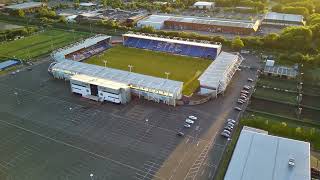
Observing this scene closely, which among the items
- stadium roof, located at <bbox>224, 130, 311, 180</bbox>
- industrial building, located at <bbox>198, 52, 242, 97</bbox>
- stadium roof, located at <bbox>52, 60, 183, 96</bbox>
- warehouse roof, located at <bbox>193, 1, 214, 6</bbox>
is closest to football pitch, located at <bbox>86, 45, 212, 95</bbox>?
industrial building, located at <bbox>198, 52, 242, 97</bbox>

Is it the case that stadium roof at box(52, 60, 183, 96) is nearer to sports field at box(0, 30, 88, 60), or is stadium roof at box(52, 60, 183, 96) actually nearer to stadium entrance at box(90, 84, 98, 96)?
stadium entrance at box(90, 84, 98, 96)

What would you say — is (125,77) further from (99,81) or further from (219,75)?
(219,75)

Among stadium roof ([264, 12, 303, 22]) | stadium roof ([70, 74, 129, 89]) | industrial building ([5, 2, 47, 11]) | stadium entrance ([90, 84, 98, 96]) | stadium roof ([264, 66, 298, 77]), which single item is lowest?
stadium entrance ([90, 84, 98, 96])

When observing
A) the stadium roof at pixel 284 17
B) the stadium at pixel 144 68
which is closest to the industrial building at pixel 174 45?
the stadium at pixel 144 68

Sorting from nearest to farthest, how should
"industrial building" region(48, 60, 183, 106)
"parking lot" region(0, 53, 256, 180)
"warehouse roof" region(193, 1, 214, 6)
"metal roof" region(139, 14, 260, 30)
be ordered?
1. "parking lot" region(0, 53, 256, 180)
2. "industrial building" region(48, 60, 183, 106)
3. "metal roof" region(139, 14, 260, 30)
4. "warehouse roof" region(193, 1, 214, 6)

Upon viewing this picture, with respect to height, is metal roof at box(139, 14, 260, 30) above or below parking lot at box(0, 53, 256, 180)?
above

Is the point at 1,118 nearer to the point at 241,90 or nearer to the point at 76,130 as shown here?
the point at 76,130

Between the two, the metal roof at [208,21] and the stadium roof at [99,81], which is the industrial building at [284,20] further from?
the stadium roof at [99,81]
